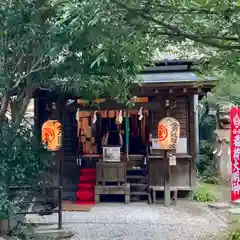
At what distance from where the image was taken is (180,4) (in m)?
4.35

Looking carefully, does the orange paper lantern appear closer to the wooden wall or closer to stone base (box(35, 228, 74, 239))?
the wooden wall

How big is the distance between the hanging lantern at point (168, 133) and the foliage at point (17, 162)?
173 inches

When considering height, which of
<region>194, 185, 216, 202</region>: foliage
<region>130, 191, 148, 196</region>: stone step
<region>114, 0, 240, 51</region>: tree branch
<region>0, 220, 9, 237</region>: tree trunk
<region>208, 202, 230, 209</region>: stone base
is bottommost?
<region>208, 202, 230, 209</region>: stone base

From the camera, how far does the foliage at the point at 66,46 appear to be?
4.44 meters

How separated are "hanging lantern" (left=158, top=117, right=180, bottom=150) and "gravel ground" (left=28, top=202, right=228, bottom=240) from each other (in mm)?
1579

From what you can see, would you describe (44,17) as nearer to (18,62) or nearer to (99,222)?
(18,62)

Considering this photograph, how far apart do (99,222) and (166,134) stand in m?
2.69

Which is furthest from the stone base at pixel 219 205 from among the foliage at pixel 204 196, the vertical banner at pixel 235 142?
the vertical banner at pixel 235 142

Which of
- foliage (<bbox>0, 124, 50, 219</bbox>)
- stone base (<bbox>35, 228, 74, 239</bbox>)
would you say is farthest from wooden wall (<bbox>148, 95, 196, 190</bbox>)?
foliage (<bbox>0, 124, 50, 219</bbox>)

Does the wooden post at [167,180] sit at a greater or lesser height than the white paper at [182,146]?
lesser

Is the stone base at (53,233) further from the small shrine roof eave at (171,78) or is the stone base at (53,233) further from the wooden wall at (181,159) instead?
the wooden wall at (181,159)

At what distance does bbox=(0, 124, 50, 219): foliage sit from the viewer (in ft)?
19.4

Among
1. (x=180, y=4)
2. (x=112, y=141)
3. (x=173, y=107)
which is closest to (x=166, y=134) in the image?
(x=173, y=107)

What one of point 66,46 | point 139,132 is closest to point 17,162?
point 66,46
